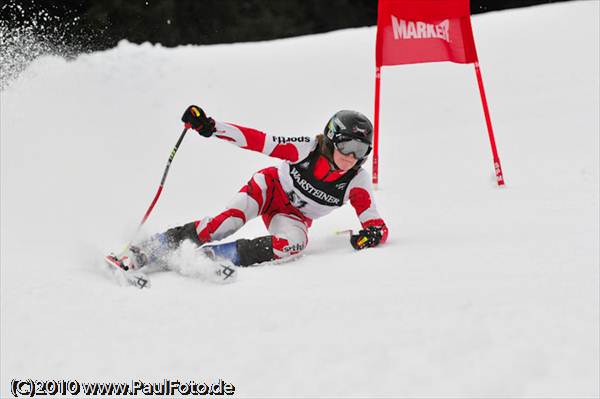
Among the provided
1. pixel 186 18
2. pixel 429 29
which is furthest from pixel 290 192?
pixel 186 18

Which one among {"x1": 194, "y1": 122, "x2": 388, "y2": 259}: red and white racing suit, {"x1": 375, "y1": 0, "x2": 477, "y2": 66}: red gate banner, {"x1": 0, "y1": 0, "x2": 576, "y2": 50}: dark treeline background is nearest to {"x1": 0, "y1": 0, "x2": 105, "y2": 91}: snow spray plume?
{"x1": 0, "y1": 0, "x2": 576, "y2": 50}: dark treeline background

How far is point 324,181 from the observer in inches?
177

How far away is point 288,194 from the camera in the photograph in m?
4.63

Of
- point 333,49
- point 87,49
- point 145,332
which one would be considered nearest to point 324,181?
point 145,332

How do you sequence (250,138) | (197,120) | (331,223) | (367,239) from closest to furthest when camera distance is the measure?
(197,120) → (367,239) → (250,138) → (331,223)

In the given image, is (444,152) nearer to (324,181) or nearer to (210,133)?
(324,181)

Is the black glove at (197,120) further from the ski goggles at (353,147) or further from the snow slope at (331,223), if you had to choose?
the snow slope at (331,223)

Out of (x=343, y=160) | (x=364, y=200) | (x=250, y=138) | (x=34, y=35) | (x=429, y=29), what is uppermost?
(x=34, y=35)

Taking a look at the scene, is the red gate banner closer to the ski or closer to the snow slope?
the snow slope

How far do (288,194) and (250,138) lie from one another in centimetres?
51

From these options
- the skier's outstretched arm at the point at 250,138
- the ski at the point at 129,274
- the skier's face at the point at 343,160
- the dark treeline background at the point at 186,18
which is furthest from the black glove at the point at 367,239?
the dark treeline background at the point at 186,18

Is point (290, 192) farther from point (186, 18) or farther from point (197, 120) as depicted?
point (186, 18)

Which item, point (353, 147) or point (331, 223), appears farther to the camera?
point (331, 223)

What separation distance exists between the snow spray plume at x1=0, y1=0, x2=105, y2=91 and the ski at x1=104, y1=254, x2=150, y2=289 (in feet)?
24.4
